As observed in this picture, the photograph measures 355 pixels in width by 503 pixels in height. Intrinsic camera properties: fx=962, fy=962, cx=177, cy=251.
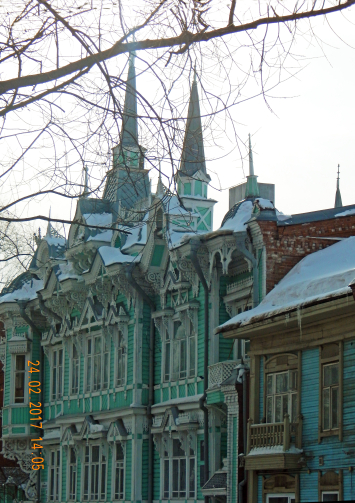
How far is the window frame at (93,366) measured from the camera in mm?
32625

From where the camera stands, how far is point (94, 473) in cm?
3281

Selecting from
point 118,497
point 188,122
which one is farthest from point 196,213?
point 188,122

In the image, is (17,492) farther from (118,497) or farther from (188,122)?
(188,122)

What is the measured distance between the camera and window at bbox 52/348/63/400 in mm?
36688

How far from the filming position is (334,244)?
80.2ft

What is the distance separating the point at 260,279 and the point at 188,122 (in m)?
14.1

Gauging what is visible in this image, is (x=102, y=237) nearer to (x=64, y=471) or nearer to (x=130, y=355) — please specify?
(x=130, y=355)

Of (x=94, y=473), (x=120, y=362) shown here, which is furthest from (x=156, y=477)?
(x=120, y=362)

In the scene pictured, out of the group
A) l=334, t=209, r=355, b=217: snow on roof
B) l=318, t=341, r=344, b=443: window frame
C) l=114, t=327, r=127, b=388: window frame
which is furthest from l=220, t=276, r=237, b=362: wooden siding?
l=318, t=341, r=344, b=443: window frame

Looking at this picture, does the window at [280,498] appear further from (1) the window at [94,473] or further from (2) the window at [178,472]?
(1) the window at [94,473]

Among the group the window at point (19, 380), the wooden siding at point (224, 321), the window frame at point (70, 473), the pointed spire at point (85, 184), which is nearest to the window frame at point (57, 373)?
the window at point (19, 380)

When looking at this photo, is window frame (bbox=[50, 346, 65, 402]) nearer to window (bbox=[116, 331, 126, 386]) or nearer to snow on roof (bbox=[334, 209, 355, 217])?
window (bbox=[116, 331, 126, 386])

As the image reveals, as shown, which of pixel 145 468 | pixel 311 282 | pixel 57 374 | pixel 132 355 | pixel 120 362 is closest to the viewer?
pixel 311 282

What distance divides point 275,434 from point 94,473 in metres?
12.4
